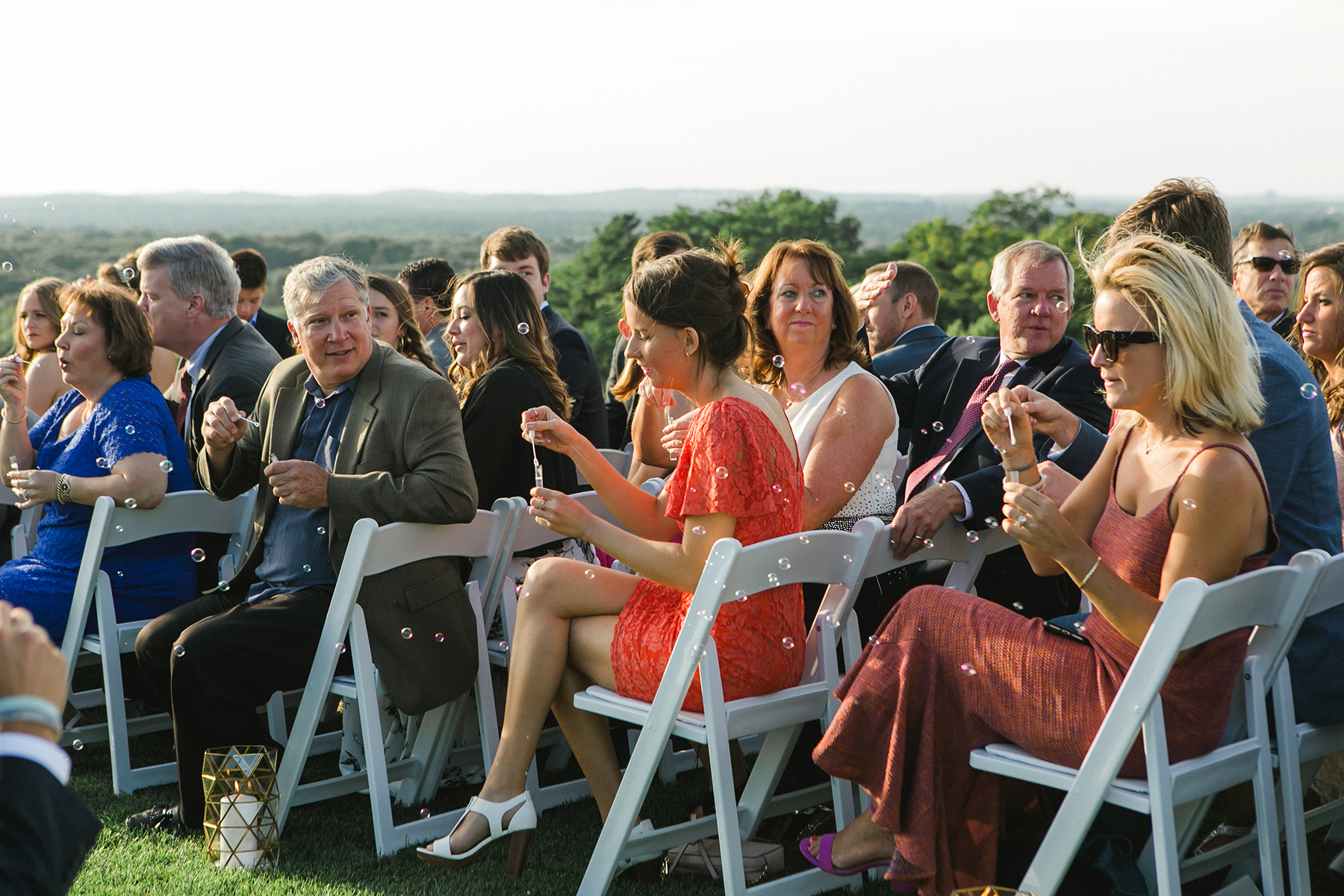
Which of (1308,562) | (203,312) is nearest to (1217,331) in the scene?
(1308,562)

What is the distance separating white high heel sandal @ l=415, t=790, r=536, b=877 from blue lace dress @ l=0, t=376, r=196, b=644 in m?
1.90

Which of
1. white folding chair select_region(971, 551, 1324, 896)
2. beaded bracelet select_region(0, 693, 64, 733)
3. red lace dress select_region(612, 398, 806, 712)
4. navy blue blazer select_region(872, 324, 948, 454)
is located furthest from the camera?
navy blue blazer select_region(872, 324, 948, 454)

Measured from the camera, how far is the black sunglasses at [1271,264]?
6.17 metres

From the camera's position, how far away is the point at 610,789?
3811mm

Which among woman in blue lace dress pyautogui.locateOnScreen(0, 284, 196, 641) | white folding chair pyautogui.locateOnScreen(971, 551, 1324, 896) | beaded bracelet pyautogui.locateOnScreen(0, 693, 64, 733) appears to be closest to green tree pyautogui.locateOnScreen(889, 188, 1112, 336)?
woman in blue lace dress pyautogui.locateOnScreen(0, 284, 196, 641)

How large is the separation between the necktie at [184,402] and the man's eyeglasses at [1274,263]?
5531 millimetres

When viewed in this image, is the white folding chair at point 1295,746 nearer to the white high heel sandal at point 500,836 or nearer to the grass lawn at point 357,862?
the grass lawn at point 357,862

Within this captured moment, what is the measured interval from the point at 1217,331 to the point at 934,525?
44.7 inches

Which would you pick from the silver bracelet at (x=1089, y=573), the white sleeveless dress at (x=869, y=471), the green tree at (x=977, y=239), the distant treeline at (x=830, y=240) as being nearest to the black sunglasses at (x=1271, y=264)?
the white sleeveless dress at (x=869, y=471)

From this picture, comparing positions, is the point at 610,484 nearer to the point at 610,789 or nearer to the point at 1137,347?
the point at 610,789

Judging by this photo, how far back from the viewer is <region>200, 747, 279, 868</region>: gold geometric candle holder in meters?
3.79

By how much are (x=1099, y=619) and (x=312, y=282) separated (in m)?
3.05

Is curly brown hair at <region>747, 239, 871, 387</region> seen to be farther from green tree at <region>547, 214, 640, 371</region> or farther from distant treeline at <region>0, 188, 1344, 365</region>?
green tree at <region>547, 214, 640, 371</region>

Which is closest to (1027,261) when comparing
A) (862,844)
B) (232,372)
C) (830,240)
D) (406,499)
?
(862,844)
